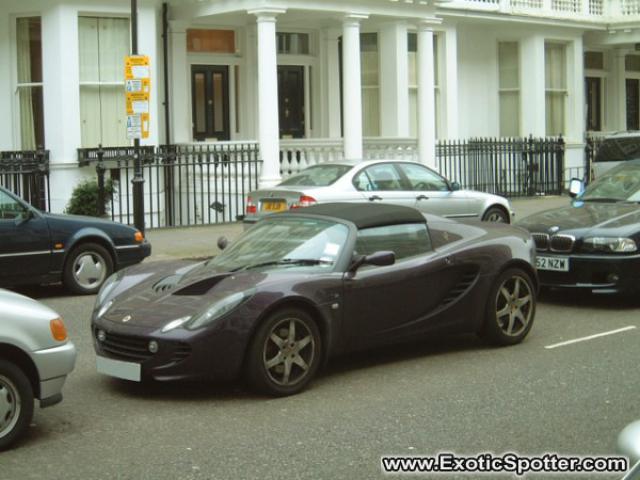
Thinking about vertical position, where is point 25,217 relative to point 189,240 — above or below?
above

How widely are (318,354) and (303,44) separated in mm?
18706

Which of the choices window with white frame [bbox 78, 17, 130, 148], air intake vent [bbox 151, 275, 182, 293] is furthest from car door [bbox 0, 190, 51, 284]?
window with white frame [bbox 78, 17, 130, 148]

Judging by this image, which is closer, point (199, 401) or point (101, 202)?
point (199, 401)

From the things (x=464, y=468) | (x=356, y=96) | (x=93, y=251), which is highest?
(x=356, y=96)

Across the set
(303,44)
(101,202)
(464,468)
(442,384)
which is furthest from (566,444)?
(303,44)

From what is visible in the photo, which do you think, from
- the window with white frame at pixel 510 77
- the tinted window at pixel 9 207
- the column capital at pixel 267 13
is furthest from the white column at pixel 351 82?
the tinted window at pixel 9 207

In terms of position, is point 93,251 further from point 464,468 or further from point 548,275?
point 464,468

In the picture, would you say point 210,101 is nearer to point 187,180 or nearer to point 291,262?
point 187,180

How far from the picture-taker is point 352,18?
73.2ft

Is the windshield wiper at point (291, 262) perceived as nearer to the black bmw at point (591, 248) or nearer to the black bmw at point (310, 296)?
the black bmw at point (310, 296)

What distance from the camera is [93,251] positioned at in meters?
13.2

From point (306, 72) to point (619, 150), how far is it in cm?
749

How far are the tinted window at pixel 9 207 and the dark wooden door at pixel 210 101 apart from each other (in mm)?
11864

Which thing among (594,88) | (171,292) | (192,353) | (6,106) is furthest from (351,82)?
(192,353)
